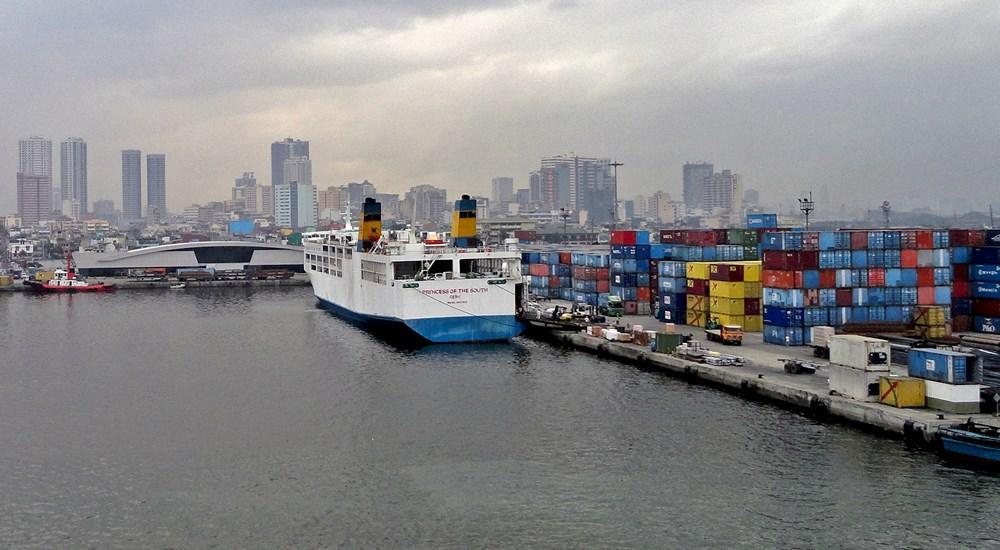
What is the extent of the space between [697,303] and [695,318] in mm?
685

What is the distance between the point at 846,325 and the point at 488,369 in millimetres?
11776

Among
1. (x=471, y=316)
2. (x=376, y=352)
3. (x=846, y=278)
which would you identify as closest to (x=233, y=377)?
(x=376, y=352)

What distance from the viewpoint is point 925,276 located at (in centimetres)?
3284

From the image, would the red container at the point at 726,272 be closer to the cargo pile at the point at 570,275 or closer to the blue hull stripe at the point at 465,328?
the blue hull stripe at the point at 465,328

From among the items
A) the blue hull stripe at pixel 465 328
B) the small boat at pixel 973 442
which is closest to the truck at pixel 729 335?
the blue hull stripe at pixel 465 328

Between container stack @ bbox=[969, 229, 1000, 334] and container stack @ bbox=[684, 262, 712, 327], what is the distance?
9.27 metres

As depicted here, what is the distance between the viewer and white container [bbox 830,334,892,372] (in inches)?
891

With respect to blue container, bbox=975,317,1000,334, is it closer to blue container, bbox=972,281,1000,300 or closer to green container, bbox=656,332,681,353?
blue container, bbox=972,281,1000,300

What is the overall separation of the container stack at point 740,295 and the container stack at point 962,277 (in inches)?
265

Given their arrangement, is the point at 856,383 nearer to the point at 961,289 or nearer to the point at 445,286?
the point at 961,289

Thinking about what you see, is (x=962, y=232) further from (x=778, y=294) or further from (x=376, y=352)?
(x=376, y=352)

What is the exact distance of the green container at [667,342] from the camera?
31.8 meters

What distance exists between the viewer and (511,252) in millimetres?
39094

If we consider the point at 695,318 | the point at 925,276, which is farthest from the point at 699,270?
the point at 925,276
